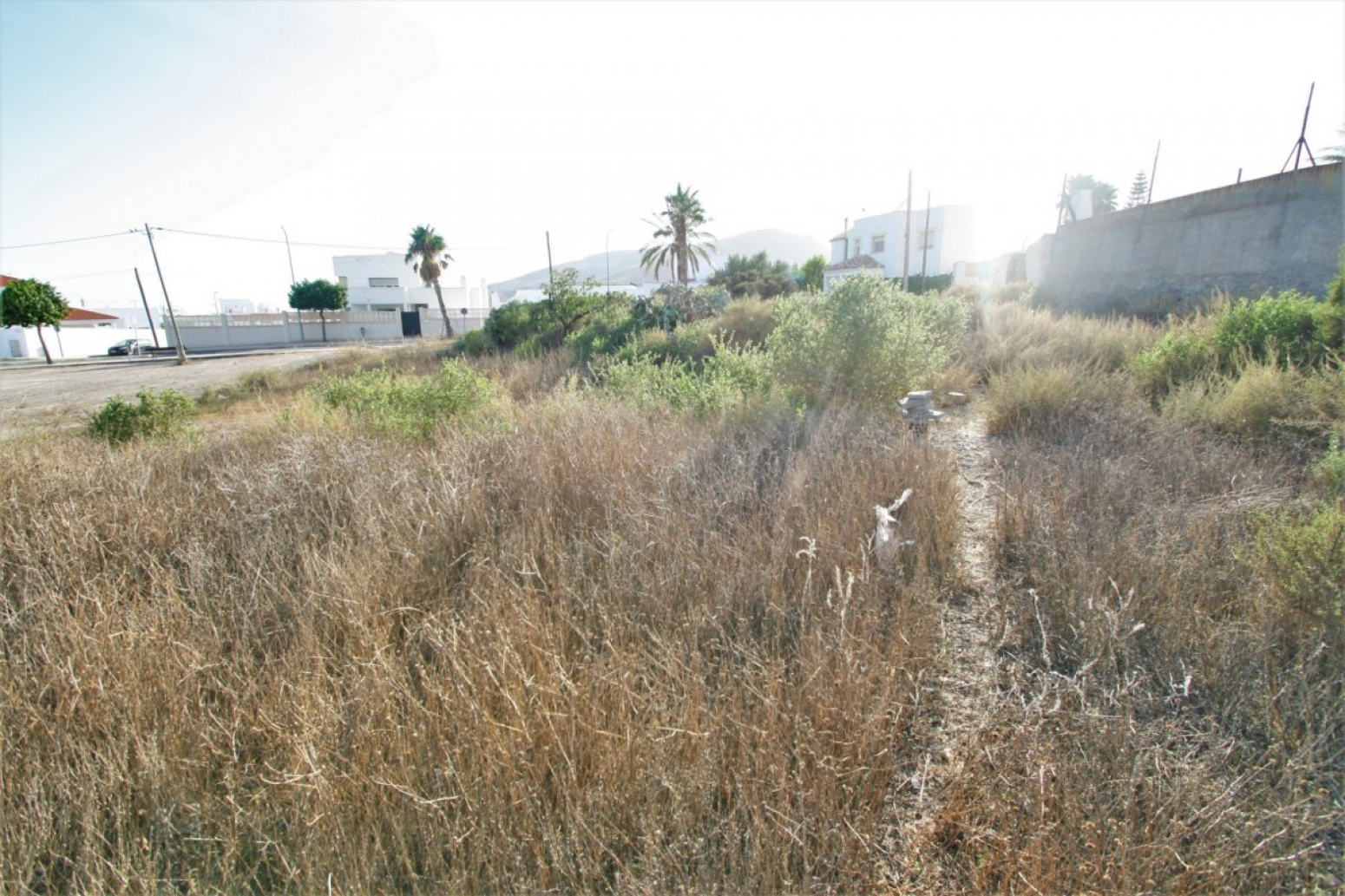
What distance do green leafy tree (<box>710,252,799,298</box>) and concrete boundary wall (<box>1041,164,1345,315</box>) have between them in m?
15.1

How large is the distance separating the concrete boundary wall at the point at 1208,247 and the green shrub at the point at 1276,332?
5.08 meters

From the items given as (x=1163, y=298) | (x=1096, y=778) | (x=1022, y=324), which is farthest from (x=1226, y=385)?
(x=1163, y=298)

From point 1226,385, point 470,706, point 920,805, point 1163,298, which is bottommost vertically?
point 920,805

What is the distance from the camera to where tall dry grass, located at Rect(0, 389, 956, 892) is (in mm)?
1526

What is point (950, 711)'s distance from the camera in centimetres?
208

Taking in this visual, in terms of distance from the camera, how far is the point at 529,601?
2.39 metres

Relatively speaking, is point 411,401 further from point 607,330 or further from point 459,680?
point 607,330

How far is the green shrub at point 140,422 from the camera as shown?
5969 millimetres

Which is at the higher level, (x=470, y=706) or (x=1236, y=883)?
(x=470, y=706)

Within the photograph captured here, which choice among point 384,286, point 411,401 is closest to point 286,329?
point 384,286

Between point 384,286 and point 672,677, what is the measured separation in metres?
65.0

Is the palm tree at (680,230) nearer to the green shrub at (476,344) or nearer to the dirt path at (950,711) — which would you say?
the green shrub at (476,344)

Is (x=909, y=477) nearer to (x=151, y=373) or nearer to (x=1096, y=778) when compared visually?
(x=1096, y=778)

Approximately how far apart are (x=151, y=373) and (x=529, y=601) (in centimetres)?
2810
